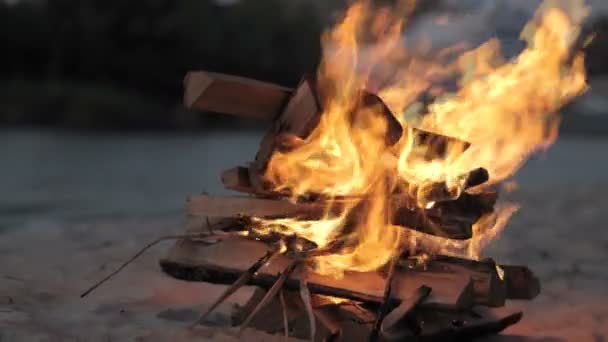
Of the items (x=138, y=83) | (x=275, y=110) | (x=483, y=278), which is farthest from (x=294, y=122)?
(x=138, y=83)

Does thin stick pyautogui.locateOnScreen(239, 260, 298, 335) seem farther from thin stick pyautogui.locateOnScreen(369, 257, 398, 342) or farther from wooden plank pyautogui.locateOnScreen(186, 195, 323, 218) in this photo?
thin stick pyautogui.locateOnScreen(369, 257, 398, 342)

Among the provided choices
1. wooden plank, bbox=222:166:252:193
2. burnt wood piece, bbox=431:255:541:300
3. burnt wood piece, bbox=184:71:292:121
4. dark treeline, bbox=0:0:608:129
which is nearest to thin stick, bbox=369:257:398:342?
burnt wood piece, bbox=431:255:541:300

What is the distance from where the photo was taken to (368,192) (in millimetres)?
3002

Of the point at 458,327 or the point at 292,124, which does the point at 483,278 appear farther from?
the point at 292,124

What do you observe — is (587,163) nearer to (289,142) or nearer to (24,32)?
(289,142)

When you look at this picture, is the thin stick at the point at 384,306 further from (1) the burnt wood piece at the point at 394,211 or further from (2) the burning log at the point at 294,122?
(2) the burning log at the point at 294,122

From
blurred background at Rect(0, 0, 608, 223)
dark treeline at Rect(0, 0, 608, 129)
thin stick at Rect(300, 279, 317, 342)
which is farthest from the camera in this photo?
dark treeline at Rect(0, 0, 608, 129)

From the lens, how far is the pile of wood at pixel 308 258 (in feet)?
9.57

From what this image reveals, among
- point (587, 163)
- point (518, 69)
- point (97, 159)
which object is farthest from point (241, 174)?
point (587, 163)

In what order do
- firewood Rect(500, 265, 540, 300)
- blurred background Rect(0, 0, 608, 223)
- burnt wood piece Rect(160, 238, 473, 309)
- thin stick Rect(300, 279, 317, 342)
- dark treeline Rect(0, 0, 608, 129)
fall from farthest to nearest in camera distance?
dark treeline Rect(0, 0, 608, 129)
blurred background Rect(0, 0, 608, 223)
firewood Rect(500, 265, 540, 300)
burnt wood piece Rect(160, 238, 473, 309)
thin stick Rect(300, 279, 317, 342)

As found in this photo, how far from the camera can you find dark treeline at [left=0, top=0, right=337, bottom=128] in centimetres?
2523

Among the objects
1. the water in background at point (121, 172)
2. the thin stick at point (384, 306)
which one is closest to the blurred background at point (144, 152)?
the water in background at point (121, 172)

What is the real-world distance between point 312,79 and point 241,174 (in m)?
0.50

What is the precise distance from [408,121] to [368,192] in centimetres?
51
